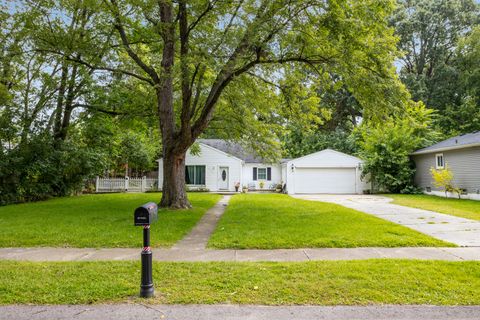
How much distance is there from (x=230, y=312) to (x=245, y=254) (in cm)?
252

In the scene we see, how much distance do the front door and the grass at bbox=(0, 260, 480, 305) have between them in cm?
2020

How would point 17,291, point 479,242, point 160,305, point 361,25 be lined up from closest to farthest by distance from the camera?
point 160,305
point 17,291
point 479,242
point 361,25

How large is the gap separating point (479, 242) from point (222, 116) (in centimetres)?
1099

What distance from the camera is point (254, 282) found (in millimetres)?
4355

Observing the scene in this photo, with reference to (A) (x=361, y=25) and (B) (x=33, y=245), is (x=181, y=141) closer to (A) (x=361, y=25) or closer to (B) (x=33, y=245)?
(B) (x=33, y=245)

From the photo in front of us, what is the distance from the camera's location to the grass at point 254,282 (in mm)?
3834

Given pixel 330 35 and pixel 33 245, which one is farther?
pixel 330 35

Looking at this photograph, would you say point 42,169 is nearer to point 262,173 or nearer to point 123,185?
point 123,185

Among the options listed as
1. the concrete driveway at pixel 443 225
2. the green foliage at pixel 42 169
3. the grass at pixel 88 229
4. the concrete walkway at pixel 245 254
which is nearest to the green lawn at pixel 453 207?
the concrete driveway at pixel 443 225

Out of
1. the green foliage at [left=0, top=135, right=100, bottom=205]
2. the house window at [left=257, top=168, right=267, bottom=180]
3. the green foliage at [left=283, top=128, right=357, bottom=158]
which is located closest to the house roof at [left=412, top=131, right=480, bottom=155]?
the house window at [left=257, top=168, right=267, bottom=180]

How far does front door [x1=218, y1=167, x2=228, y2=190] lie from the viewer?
25.6m

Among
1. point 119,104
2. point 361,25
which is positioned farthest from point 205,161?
point 361,25

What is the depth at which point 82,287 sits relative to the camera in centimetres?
419

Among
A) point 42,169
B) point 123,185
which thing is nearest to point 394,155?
point 123,185
